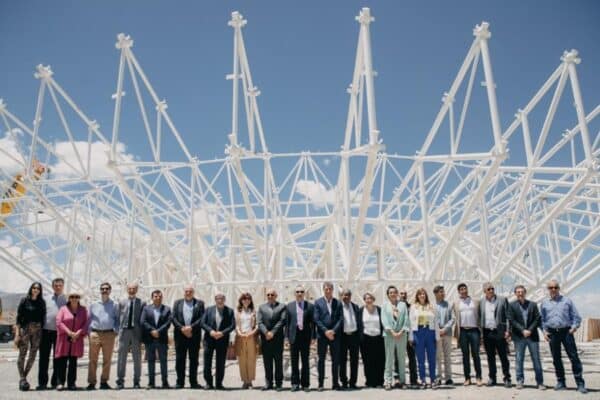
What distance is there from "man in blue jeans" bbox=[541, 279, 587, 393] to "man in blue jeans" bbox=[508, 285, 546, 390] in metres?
0.18

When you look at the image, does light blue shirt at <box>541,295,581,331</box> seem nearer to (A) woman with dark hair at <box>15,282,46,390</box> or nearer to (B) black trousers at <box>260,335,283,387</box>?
(B) black trousers at <box>260,335,283,387</box>

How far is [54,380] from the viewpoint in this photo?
925 centimetres

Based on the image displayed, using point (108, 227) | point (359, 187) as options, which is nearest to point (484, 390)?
point (359, 187)

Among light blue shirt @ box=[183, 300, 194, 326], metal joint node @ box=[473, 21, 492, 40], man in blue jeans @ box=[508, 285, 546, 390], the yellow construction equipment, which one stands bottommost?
man in blue jeans @ box=[508, 285, 546, 390]

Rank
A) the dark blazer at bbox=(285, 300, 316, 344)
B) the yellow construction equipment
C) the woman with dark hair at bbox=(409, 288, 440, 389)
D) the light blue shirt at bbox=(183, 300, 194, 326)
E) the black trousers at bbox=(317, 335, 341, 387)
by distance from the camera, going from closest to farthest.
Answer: the black trousers at bbox=(317, 335, 341, 387)
the dark blazer at bbox=(285, 300, 316, 344)
the woman with dark hair at bbox=(409, 288, 440, 389)
the light blue shirt at bbox=(183, 300, 194, 326)
the yellow construction equipment

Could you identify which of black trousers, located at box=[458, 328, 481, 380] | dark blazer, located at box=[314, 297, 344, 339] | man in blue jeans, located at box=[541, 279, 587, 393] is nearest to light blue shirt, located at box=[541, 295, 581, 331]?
man in blue jeans, located at box=[541, 279, 587, 393]

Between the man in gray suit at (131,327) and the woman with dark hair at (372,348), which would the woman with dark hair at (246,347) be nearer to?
the man in gray suit at (131,327)

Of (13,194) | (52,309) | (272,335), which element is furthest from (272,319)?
(13,194)

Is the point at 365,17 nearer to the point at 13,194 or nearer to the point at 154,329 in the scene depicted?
the point at 154,329

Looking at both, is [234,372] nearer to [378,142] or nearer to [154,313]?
[154,313]

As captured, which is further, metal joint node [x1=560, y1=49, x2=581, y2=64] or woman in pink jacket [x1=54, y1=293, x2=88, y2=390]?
metal joint node [x1=560, y1=49, x2=581, y2=64]

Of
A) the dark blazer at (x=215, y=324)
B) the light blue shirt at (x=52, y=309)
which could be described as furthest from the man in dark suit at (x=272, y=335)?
the light blue shirt at (x=52, y=309)

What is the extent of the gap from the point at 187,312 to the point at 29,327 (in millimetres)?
2743

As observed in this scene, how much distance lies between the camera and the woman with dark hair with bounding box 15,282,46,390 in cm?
916
